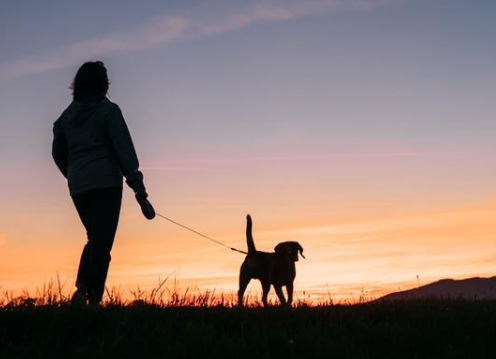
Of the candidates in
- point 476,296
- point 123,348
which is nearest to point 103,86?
point 123,348

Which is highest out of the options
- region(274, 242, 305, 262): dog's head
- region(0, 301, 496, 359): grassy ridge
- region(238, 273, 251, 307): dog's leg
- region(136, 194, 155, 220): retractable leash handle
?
region(274, 242, 305, 262): dog's head

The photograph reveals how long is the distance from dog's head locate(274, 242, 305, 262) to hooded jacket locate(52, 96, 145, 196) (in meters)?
A: 5.49

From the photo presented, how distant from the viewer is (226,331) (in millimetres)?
7086

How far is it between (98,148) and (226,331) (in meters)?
2.74

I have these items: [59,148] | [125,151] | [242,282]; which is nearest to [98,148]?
[125,151]

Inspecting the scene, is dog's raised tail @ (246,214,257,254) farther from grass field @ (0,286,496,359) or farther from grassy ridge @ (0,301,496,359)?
grassy ridge @ (0,301,496,359)

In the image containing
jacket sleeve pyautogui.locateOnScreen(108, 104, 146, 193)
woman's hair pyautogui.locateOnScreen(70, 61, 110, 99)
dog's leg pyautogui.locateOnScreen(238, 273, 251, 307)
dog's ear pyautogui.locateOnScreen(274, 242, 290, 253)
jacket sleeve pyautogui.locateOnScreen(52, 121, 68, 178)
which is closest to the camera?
jacket sleeve pyautogui.locateOnScreen(108, 104, 146, 193)

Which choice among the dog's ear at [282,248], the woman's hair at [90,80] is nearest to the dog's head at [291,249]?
the dog's ear at [282,248]

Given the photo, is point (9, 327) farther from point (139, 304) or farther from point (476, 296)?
point (476, 296)

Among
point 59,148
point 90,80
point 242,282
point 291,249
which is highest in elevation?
point 90,80

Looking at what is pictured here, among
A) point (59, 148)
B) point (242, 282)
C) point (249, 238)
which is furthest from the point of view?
point (242, 282)

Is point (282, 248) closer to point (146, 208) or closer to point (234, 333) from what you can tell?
point (146, 208)

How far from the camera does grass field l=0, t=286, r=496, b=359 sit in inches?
242

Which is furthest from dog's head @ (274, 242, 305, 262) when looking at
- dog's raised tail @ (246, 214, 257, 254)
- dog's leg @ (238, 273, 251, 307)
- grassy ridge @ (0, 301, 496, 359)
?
grassy ridge @ (0, 301, 496, 359)
